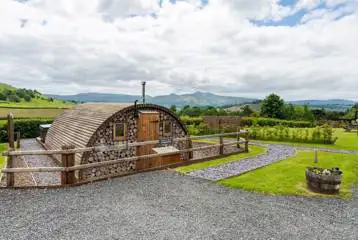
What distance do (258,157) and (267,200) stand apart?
295 inches

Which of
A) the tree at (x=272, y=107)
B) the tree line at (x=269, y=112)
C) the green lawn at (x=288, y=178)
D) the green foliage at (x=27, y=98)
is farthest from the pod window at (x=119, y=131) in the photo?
the green foliage at (x=27, y=98)

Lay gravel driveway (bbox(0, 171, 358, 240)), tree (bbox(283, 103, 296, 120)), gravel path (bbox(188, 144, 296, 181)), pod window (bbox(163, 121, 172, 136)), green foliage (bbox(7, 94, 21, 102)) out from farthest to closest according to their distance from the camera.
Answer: green foliage (bbox(7, 94, 21, 102)) → tree (bbox(283, 103, 296, 120)) → pod window (bbox(163, 121, 172, 136)) → gravel path (bbox(188, 144, 296, 181)) → gravel driveway (bbox(0, 171, 358, 240))

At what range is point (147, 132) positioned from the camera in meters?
13.2

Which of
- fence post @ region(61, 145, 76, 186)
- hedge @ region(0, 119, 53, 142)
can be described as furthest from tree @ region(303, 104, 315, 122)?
fence post @ region(61, 145, 76, 186)

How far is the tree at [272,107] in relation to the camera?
4581 centimetres

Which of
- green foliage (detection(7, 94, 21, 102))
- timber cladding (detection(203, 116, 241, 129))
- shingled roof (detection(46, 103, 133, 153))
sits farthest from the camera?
green foliage (detection(7, 94, 21, 102))

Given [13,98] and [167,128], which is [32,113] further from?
[13,98]

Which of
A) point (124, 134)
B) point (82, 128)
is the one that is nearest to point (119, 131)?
point (124, 134)

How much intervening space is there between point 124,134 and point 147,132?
1186mm

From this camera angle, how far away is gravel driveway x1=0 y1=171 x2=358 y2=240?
5859 mm

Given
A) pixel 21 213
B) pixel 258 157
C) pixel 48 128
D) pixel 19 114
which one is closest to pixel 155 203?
pixel 21 213

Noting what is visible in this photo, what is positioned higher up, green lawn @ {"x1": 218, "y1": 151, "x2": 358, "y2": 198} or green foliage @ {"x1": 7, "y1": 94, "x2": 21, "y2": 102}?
green foliage @ {"x1": 7, "y1": 94, "x2": 21, "y2": 102}

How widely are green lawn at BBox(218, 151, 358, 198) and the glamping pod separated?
3.54 meters

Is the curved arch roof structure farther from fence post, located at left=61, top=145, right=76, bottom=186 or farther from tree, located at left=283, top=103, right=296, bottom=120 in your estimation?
tree, located at left=283, top=103, right=296, bottom=120
